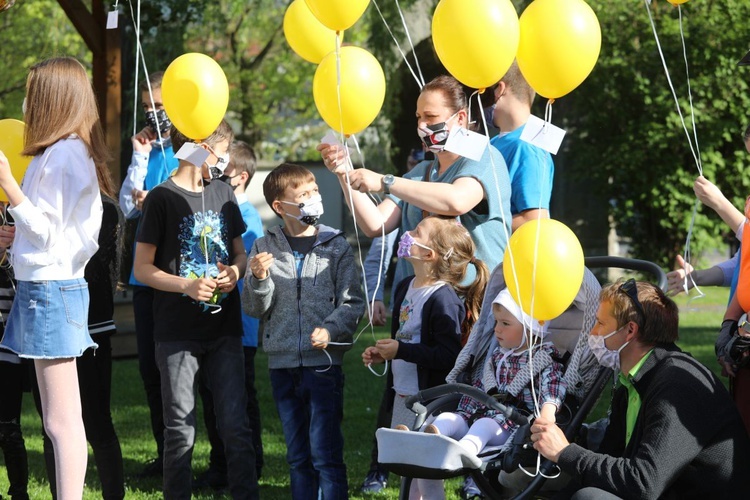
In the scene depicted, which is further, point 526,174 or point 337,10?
point 526,174

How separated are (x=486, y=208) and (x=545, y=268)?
0.71 m

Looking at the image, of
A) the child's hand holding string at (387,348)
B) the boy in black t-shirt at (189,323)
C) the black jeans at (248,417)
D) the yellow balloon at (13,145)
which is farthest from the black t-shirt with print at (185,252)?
the black jeans at (248,417)

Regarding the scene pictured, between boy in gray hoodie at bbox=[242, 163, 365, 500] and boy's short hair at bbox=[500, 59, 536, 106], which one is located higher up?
boy's short hair at bbox=[500, 59, 536, 106]

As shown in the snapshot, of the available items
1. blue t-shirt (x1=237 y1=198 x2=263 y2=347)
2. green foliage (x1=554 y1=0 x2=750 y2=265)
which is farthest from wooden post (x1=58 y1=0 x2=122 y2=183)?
green foliage (x1=554 y1=0 x2=750 y2=265)

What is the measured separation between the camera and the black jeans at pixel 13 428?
463cm

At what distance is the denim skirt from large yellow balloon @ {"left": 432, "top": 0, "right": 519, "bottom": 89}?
1.60 m

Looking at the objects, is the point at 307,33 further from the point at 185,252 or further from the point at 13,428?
the point at 13,428

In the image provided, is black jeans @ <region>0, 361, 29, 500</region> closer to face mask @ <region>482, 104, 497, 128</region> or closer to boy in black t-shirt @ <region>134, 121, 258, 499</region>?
boy in black t-shirt @ <region>134, 121, 258, 499</region>

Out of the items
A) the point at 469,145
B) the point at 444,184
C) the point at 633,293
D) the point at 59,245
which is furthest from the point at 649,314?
the point at 59,245

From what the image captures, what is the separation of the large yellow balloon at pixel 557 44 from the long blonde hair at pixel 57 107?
1.63 meters

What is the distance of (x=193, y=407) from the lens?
434 cm

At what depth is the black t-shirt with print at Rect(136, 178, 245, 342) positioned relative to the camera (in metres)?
4.31

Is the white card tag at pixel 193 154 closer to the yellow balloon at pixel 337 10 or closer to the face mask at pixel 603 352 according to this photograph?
the yellow balloon at pixel 337 10

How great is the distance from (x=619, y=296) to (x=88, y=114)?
2.08 metres
